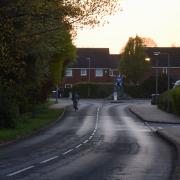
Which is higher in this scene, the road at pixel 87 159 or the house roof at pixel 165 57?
the house roof at pixel 165 57

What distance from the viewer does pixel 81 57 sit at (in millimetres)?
140750

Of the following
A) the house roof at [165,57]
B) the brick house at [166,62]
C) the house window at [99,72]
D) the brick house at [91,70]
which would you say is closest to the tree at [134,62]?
the house roof at [165,57]

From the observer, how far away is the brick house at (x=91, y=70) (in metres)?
138

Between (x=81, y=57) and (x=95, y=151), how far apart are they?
381ft

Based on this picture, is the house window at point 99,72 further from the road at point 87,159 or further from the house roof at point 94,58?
the road at point 87,159

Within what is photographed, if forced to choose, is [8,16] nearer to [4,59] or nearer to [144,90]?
[4,59]

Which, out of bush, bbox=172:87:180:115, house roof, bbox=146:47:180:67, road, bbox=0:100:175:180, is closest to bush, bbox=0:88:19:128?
road, bbox=0:100:175:180

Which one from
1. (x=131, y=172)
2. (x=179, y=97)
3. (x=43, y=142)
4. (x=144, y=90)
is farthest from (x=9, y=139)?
(x=144, y=90)

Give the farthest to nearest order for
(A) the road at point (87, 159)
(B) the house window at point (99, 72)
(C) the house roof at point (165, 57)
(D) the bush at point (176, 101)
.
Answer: (B) the house window at point (99, 72) → (C) the house roof at point (165, 57) → (D) the bush at point (176, 101) → (A) the road at point (87, 159)

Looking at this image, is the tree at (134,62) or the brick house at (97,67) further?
the brick house at (97,67)

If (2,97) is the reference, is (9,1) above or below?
above

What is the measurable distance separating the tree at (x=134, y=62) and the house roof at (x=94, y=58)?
51.3 ft

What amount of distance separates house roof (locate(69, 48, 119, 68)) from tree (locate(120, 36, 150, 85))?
15625 millimetres

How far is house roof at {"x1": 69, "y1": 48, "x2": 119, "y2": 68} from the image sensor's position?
13838 centimetres
